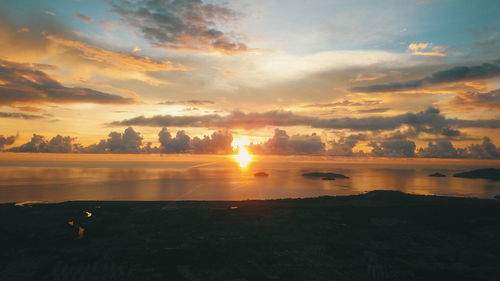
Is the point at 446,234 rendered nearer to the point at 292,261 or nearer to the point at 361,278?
the point at 361,278

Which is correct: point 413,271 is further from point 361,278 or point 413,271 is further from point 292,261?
point 292,261

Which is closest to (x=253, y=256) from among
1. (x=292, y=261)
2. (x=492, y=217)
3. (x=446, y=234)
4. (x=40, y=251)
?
(x=292, y=261)

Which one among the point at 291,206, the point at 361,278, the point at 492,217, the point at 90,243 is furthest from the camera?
the point at 291,206

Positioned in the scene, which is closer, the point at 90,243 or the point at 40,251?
the point at 40,251

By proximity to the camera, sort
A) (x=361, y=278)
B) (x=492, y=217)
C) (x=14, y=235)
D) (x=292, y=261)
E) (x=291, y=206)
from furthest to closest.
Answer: (x=291, y=206), (x=492, y=217), (x=14, y=235), (x=292, y=261), (x=361, y=278)

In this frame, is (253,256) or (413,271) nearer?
(413,271)

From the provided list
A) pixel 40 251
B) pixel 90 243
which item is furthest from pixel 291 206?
pixel 40 251
